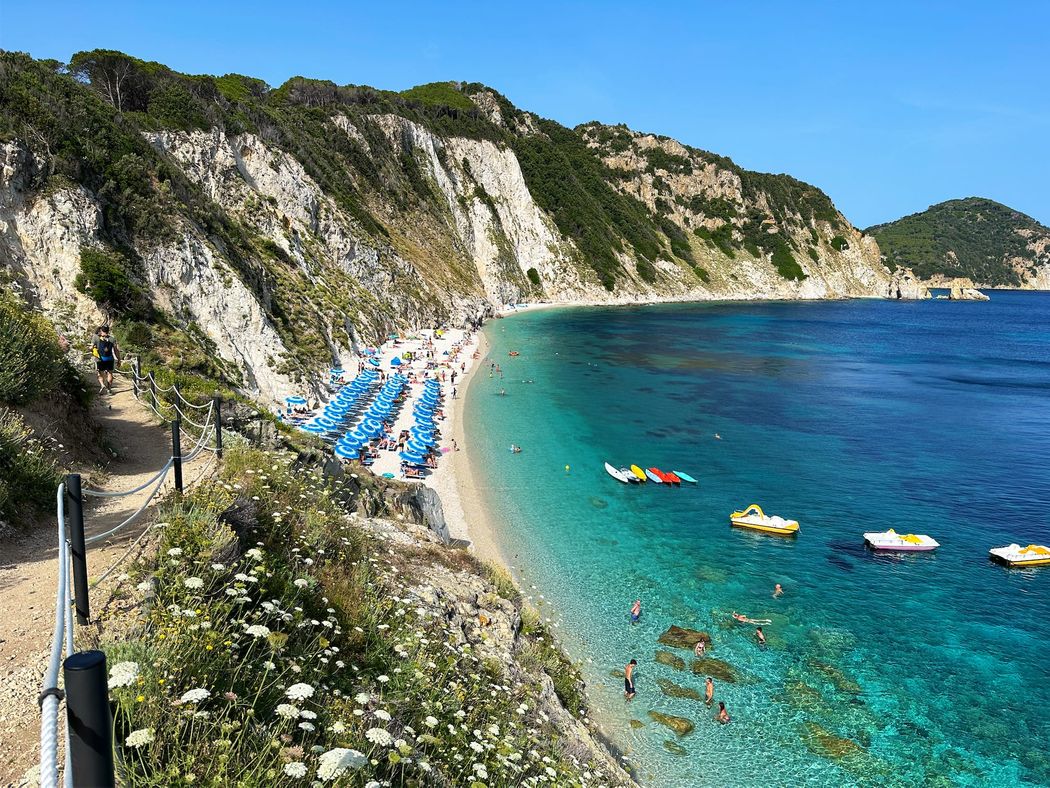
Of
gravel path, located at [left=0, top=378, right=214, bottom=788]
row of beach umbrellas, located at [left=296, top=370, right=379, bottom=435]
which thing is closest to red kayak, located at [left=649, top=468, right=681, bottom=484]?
row of beach umbrellas, located at [left=296, top=370, right=379, bottom=435]

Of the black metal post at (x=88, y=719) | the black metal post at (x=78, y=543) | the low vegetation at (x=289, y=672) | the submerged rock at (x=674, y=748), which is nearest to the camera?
the black metal post at (x=88, y=719)

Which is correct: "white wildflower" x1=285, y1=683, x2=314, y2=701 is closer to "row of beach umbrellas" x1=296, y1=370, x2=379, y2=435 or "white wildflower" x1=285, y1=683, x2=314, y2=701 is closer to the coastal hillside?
the coastal hillside

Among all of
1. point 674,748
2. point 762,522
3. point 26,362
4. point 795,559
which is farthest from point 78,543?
point 762,522

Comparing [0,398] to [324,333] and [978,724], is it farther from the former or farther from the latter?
[324,333]

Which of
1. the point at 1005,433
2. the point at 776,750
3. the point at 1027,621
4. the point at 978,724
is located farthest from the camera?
the point at 1005,433

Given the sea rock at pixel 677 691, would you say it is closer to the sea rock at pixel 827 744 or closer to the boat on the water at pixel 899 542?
the sea rock at pixel 827 744

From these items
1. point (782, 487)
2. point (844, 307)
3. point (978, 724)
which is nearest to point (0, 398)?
point (978, 724)

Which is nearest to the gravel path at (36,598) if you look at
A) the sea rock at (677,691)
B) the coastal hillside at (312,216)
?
the sea rock at (677,691)
